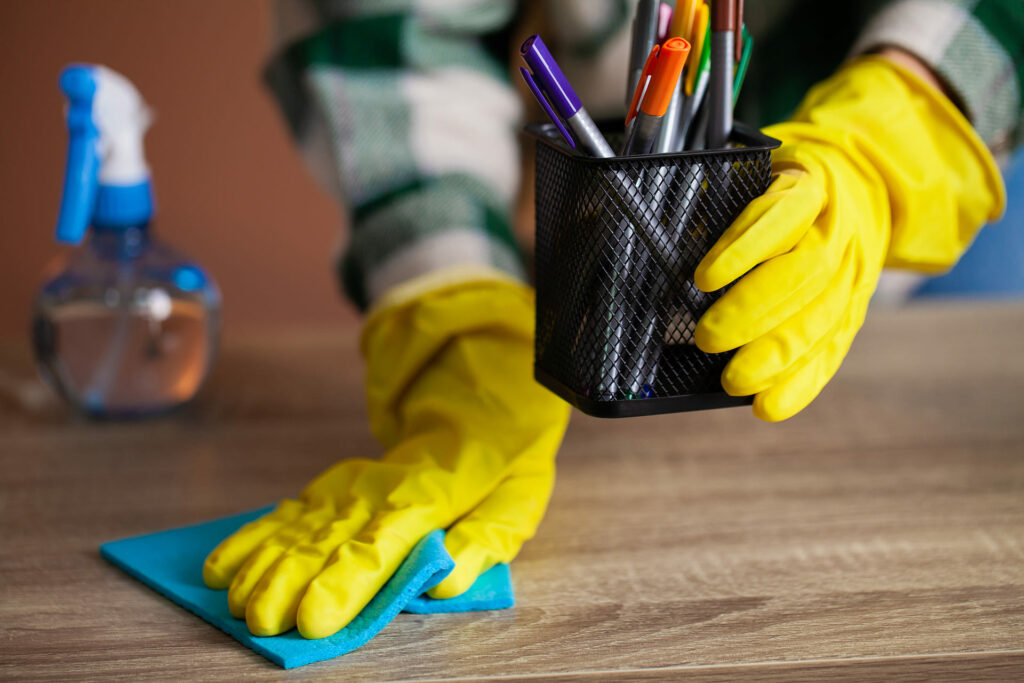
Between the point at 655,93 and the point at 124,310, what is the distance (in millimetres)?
474

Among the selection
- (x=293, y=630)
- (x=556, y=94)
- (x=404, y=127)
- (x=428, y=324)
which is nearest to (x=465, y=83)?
(x=404, y=127)

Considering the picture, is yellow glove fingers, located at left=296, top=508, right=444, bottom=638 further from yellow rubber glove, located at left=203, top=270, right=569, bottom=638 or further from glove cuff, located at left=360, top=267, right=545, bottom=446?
glove cuff, located at left=360, top=267, right=545, bottom=446

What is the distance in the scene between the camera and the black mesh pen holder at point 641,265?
0.46 metres

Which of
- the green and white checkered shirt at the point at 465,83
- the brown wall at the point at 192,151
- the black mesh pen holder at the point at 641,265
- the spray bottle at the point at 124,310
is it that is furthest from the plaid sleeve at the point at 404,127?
the brown wall at the point at 192,151

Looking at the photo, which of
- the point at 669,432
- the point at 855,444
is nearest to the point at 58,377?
the point at 669,432

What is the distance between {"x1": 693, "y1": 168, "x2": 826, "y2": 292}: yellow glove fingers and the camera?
0.46 metres

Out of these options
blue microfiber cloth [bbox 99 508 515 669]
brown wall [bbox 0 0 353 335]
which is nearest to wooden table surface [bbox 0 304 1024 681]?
blue microfiber cloth [bbox 99 508 515 669]

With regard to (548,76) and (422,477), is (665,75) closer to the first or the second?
(548,76)

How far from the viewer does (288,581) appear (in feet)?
1.57

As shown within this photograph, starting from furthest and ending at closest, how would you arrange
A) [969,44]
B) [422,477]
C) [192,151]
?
1. [192,151]
2. [969,44]
3. [422,477]

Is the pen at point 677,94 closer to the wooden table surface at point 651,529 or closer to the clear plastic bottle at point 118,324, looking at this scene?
the wooden table surface at point 651,529

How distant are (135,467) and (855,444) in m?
0.49

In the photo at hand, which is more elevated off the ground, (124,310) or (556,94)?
(556,94)

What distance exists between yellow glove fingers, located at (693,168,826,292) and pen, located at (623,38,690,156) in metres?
0.06
